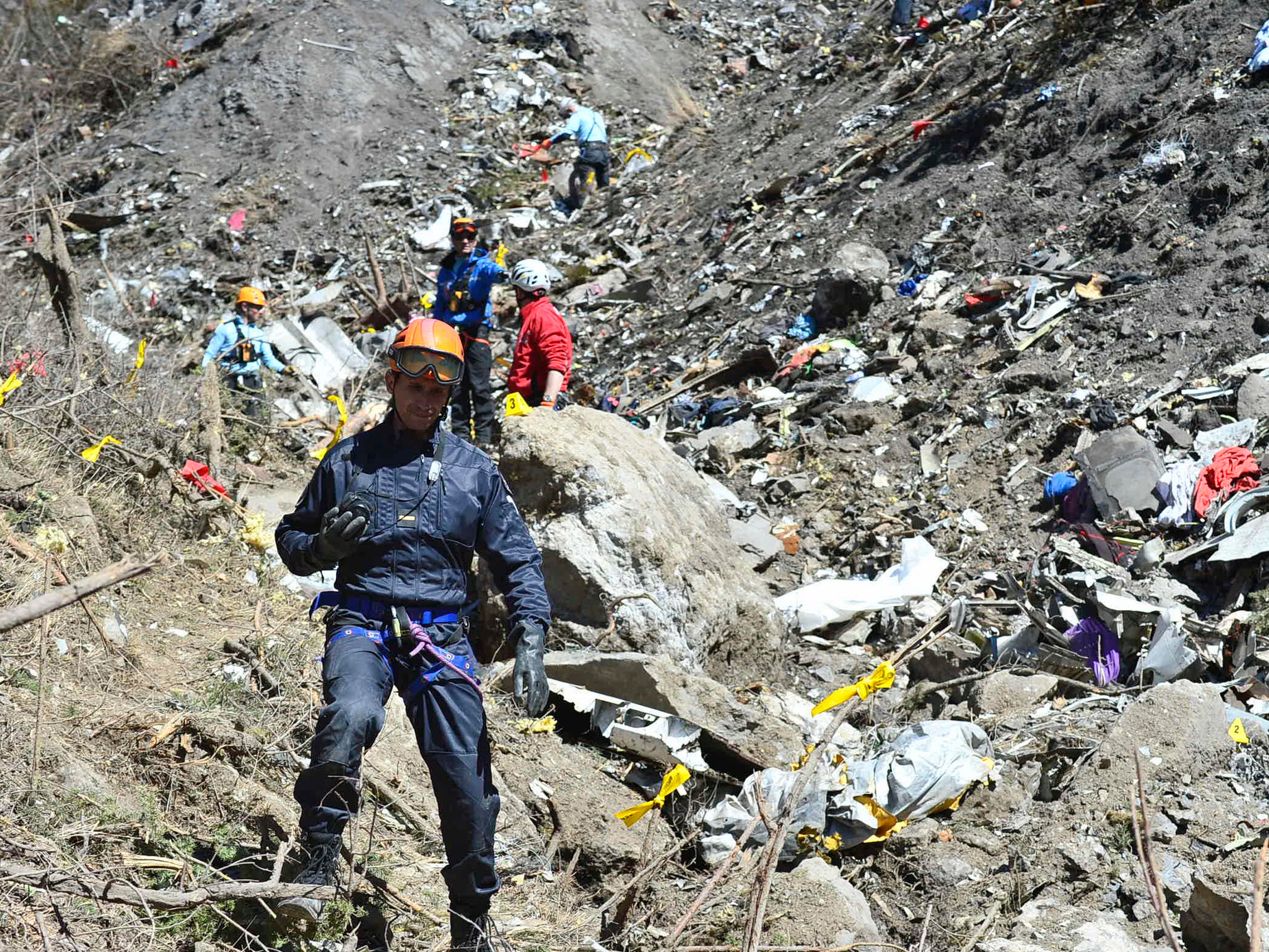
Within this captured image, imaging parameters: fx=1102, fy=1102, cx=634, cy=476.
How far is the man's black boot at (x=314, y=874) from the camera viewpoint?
9.29ft

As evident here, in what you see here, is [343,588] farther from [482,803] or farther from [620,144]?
[620,144]

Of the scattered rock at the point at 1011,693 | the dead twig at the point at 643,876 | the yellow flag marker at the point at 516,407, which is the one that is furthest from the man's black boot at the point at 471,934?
the yellow flag marker at the point at 516,407

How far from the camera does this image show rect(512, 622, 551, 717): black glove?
116 inches

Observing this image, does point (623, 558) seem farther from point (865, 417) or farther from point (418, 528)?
point (865, 417)

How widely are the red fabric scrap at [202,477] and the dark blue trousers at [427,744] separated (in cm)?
365

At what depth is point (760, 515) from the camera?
7.07 metres

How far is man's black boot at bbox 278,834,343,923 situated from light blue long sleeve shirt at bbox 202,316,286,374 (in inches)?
222

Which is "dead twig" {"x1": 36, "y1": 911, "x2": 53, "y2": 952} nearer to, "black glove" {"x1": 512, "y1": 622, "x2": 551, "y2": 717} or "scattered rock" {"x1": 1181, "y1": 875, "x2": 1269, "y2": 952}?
"black glove" {"x1": 512, "y1": 622, "x2": 551, "y2": 717}

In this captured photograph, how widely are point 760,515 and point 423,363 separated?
14.2ft

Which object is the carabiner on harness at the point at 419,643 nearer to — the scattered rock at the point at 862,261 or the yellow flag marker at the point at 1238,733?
the yellow flag marker at the point at 1238,733

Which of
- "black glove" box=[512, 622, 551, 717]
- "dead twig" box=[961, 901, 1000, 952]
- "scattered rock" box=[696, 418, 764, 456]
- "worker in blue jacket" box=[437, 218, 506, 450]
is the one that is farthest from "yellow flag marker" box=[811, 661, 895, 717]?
"scattered rock" box=[696, 418, 764, 456]

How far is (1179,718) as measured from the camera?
13.4ft

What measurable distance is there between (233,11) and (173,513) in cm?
1418

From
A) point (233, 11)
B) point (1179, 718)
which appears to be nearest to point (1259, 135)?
point (1179, 718)
